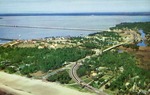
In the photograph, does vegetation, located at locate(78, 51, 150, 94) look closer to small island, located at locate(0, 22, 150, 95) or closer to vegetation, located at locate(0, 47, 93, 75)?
small island, located at locate(0, 22, 150, 95)

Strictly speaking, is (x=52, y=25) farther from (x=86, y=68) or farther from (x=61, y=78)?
(x=61, y=78)

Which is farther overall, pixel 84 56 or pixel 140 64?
pixel 84 56

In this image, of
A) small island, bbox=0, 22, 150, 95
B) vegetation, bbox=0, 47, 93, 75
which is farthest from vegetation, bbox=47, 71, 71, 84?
vegetation, bbox=0, 47, 93, 75

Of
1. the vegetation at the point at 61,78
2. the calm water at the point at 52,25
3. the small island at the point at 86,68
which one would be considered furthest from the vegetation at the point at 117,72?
the calm water at the point at 52,25

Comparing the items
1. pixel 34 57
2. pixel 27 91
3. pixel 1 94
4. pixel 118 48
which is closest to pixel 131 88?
pixel 27 91

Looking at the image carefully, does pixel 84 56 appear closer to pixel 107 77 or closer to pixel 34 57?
pixel 34 57
